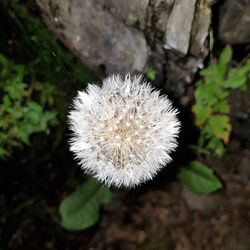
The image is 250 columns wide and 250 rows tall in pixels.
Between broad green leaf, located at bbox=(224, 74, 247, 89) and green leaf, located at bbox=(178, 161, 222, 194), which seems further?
green leaf, located at bbox=(178, 161, 222, 194)

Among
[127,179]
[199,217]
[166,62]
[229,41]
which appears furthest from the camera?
[199,217]

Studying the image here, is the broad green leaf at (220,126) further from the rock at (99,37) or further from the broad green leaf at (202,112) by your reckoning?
the rock at (99,37)

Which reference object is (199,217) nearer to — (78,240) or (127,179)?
(78,240)

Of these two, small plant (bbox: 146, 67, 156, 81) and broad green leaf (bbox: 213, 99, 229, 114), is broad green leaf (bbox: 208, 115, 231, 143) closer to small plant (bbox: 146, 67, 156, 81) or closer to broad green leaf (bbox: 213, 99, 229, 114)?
broad green leaf (bbox: 213, 99, 229, 114)

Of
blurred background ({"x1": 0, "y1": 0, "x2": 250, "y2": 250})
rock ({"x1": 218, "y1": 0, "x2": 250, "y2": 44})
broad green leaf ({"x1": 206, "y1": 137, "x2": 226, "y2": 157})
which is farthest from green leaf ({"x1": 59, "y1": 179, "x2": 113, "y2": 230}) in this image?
rock ({"x1": 218, "y1": 0, "x2": 250, "y2": 44})

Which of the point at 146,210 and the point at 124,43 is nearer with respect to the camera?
the point at 124,43

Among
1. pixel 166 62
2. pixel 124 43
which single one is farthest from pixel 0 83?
pixel 166 62

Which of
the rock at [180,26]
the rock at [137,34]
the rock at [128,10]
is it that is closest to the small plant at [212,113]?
the rock at [137,34]
